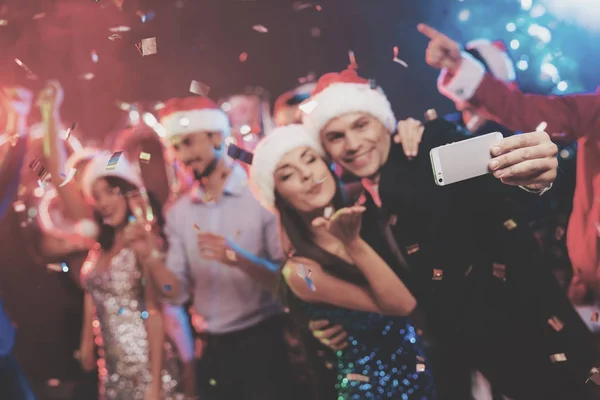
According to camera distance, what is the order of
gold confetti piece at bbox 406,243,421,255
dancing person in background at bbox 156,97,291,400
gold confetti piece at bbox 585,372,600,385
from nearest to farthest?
gold confetti piece at bbox 585,372,600,385
gold confetti piece at bbox 406,243,421,255
dancing person in background at bbox 156,97,291,400

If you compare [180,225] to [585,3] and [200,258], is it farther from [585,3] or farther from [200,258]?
[585,3]

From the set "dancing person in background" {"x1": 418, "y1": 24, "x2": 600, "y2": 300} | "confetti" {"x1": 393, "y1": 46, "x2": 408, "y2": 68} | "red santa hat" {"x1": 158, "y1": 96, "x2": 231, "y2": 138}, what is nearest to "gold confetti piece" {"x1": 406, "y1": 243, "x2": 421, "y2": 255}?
"dancing person in background" {"x1": 418, "y1": 24, "x2": 600, "y2": 300}

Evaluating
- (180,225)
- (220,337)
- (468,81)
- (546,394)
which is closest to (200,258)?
(180,225)

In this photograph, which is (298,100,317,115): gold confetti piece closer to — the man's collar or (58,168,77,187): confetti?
the man's collar

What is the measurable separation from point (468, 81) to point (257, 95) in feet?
2.06

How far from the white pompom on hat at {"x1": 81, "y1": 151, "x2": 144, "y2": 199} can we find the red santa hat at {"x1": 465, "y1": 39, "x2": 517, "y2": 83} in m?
1.12

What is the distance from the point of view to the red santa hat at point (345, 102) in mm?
1492

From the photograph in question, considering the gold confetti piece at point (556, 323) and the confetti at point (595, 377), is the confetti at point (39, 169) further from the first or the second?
the confetti at point (595, 377)

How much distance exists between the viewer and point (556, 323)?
142 centimetres

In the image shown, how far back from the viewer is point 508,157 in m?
1.12

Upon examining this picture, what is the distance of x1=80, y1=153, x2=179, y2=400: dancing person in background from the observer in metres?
1.71

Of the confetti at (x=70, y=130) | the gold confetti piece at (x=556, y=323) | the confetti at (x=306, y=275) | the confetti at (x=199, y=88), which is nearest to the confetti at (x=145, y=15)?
the confetti at (x=199, y=88)

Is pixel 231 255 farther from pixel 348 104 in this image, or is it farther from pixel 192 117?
pixel 348 104

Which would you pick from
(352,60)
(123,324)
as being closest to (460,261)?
(352,60)
